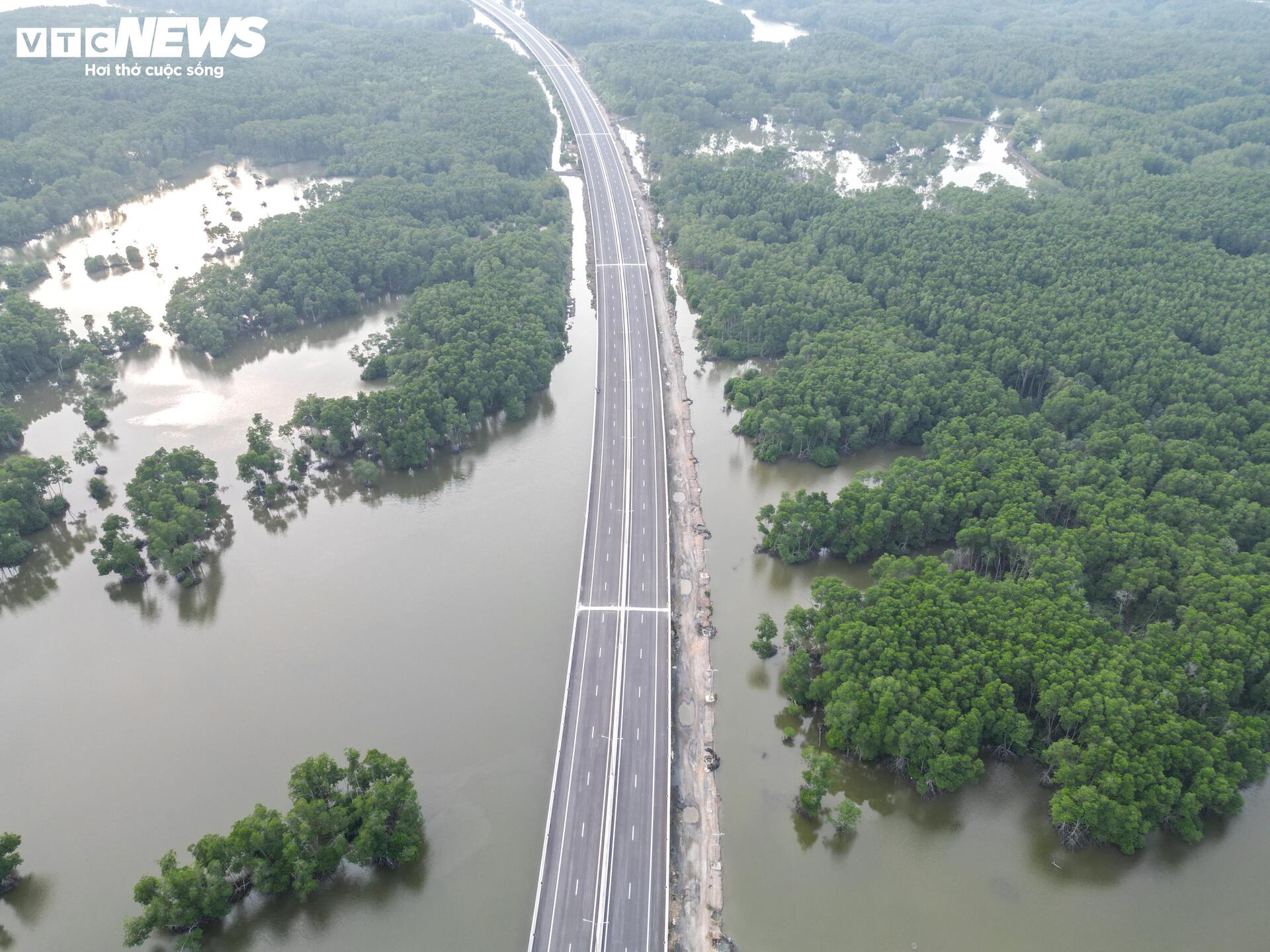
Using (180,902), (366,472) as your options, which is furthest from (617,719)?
(366,472)

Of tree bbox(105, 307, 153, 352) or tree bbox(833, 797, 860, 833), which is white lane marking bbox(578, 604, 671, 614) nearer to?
tree bbox(833, 797, 860, 833)

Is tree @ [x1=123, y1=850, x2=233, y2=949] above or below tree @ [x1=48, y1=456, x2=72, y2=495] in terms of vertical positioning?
below

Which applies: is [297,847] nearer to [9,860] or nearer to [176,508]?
[9,860]

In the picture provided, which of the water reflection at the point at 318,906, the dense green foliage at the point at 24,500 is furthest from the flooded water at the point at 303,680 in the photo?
the dense green foliage at the point at 24,500

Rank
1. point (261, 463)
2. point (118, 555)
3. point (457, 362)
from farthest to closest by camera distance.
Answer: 1. point (457, 362)
2. point (261, 463)
3. point (118, 555)

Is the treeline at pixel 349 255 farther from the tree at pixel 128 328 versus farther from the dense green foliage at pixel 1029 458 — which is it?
the dense green foliage at pixel 1029 458

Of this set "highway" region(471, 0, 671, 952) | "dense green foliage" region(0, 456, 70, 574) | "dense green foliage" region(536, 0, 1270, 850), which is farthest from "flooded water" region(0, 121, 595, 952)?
"dense green foliage" region(536, 0, 1270, 850)
